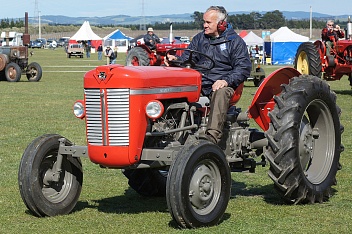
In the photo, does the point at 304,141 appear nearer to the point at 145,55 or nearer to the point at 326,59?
the point at 326,59

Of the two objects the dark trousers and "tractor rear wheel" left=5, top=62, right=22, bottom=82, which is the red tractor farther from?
the dark trousers

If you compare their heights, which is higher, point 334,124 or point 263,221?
point 334,124

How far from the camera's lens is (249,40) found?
61844 mm

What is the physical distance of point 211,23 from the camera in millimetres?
7516

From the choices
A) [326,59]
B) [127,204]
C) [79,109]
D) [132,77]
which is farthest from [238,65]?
[326,59]

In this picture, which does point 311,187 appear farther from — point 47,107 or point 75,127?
point 47,107

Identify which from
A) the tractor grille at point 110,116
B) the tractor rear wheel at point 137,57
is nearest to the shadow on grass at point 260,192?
the tractor grille at point 110,116

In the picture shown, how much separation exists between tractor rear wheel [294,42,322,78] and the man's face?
1422cm

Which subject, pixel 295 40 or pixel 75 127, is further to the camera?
pixel 295 40

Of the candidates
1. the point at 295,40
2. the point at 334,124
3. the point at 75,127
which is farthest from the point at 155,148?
the point at 295,40

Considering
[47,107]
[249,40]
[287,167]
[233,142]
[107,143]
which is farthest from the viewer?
[249,40]

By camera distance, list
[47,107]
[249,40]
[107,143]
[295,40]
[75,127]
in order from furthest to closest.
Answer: [249,40] < [295,40] < [47,107] < [75,127] < [107,143]

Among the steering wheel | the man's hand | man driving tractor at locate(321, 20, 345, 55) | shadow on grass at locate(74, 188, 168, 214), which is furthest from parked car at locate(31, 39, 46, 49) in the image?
the man's hand

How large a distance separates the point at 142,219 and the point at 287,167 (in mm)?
1448
